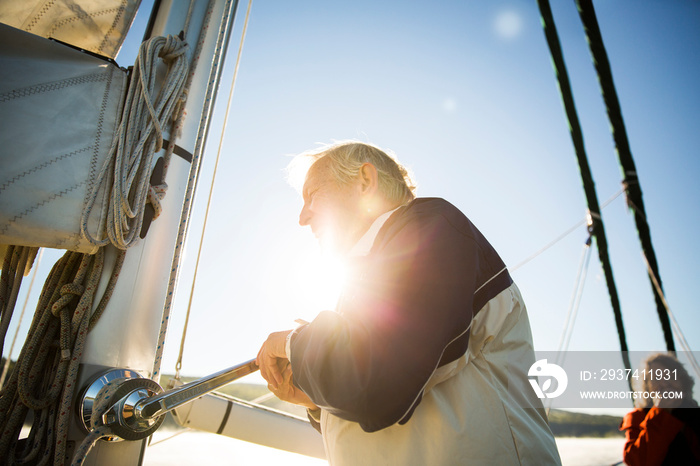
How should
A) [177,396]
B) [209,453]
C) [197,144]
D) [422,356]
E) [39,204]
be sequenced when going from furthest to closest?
[209,453] < [197,144] < [39,204] < [177,396] < [422,356]

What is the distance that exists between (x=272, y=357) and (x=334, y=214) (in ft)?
1.48

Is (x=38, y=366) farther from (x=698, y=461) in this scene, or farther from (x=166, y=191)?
(x=698, y=461)

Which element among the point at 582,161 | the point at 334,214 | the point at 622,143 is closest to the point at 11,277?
the point at 334,214

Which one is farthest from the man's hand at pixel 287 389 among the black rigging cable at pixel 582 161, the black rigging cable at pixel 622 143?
the black rigging cable at pixel 622 143

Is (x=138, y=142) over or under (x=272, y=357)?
over

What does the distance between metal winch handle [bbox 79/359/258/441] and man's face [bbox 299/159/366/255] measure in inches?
16.4

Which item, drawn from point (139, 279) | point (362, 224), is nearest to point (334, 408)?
point (362, 224)

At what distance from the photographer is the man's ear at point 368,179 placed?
119 cm

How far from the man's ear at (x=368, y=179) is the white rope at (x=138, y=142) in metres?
0.63

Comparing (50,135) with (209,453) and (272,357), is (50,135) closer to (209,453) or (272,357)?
(272,357)

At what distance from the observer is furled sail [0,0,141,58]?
1702mm

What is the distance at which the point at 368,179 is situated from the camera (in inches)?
47.2

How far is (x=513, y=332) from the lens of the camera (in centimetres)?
91

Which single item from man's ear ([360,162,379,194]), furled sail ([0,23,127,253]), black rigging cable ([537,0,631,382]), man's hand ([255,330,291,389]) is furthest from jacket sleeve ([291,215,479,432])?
black rigging cable ([537,0,631,382])
